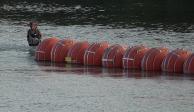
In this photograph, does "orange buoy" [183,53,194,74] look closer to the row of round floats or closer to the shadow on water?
the row of round floats

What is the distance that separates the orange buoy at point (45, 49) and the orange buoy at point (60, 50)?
1.42 ft

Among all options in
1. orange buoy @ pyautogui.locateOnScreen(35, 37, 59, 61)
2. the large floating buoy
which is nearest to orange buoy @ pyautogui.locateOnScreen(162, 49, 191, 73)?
the large floating buoy

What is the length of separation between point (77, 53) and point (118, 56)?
2.70 m

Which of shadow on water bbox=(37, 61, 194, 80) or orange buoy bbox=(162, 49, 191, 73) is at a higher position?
orange buoy bbox=(162, 49, 191, 73)

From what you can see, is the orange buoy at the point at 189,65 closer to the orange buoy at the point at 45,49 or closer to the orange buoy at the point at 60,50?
the orange buoy at the point at 60,50

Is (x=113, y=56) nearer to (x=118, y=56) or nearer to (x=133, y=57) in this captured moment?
(x=118, y=56)

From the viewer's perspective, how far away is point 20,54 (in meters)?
52.9

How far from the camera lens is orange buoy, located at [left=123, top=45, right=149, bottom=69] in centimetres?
4538

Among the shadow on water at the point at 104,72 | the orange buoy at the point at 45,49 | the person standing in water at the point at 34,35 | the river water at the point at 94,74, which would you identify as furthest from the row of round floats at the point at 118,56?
the person standing in water at the point at 34,35

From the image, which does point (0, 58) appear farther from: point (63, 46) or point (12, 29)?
point (12, 29)

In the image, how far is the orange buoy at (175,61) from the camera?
144 ft

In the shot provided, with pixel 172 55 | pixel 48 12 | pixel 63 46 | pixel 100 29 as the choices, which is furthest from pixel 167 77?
pixel 48 12

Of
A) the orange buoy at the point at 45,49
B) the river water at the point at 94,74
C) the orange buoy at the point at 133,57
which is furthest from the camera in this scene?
the orange buoy at the point at 45,49

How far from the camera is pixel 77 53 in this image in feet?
156
